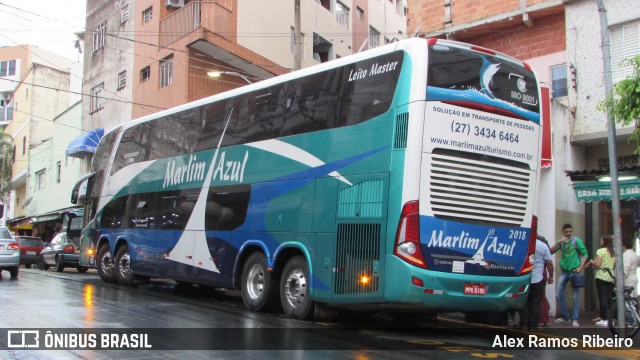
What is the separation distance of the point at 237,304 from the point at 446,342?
18.7 ft

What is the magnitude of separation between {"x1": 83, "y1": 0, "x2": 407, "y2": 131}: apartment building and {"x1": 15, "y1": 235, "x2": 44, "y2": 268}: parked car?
24.2 ft

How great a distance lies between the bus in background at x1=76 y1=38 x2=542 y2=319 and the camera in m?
8.64

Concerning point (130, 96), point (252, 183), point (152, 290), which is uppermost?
point (130, 96)

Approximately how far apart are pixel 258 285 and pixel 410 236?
4123 millimetres

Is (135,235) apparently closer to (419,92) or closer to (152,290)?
(152,290)

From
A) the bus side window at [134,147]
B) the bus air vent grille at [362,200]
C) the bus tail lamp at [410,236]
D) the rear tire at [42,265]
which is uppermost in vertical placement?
the bus side window at [134,147]

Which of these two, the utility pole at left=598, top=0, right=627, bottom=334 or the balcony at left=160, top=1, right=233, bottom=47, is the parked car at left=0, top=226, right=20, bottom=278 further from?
the utility pole at left=598, top=0, right=627, bottom=334

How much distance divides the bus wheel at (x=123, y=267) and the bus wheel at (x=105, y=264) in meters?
0.51

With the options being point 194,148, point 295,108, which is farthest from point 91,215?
point 295,108

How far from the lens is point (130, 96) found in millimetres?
31344

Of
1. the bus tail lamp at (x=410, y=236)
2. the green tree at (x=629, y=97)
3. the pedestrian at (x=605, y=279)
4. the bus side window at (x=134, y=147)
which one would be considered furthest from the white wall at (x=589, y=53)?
the bus side window at (x=134, y=147)

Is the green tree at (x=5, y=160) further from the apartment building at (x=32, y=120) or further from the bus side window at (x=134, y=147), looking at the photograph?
the bus side window at (x=134, y=147)

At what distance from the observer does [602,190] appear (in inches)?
500

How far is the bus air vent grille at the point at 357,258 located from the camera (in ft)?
29.2
